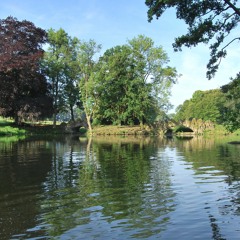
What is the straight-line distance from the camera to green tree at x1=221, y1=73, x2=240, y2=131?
1097 centimetres

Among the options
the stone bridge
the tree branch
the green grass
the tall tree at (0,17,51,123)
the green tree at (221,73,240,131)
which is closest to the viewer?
the green tree at (221,73,240,131)

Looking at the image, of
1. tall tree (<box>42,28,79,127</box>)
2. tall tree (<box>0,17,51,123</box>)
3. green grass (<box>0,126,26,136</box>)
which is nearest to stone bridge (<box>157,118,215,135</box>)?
tall tree (<box>42,28,79,127</box>)

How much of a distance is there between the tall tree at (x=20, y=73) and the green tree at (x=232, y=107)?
42.7m

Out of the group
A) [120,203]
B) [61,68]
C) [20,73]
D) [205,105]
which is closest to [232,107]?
[120,203]

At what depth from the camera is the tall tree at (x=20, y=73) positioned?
174 ft

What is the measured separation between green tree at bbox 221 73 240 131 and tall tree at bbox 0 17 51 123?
42710 mm

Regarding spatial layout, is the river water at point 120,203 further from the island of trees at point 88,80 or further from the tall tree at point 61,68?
the tall tree at point 61,68

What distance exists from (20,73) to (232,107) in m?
46.2

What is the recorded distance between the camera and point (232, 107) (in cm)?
1293

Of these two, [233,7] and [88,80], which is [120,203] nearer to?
[233,7]

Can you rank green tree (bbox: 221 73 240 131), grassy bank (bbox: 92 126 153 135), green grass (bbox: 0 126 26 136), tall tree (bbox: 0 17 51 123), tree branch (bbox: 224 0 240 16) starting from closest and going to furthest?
green tree (bbox: 221 73 240 131)
tree branch (bbox: 224 0 240 16)
green grass (bbox: 0 126 26 136)
tall tree (bbox: 0 17 51 123)
grassy bank (bbox: 92 126 153 135)

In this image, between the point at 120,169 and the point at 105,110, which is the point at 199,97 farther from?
the point at 120,169

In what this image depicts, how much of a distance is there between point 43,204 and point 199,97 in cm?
10026

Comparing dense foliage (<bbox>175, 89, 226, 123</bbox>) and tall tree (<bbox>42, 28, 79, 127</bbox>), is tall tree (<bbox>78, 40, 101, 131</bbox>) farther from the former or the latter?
dense foliage (<bbox>175, 89, 226, 123</bbox>)
